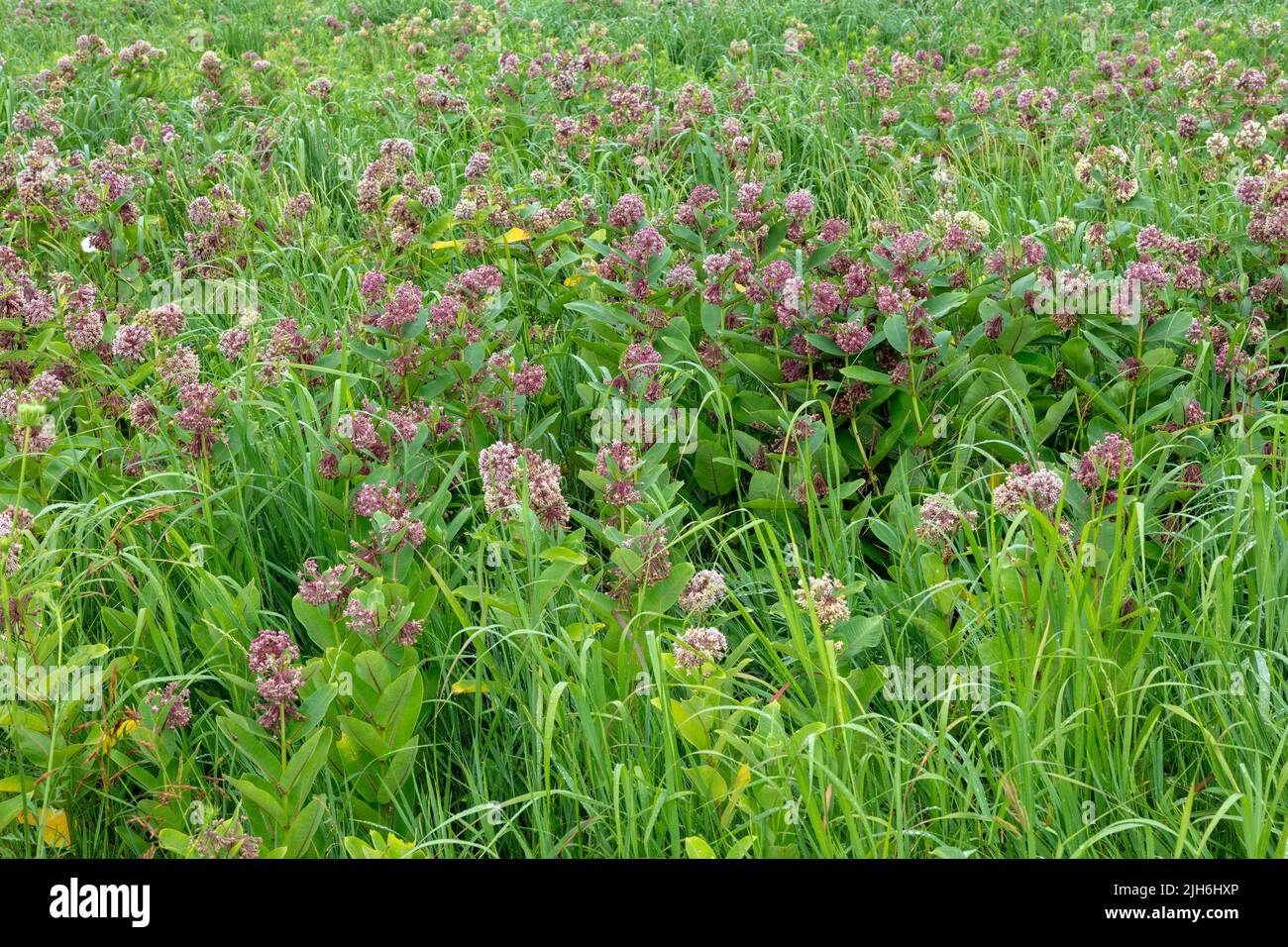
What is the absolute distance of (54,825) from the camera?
2.15m

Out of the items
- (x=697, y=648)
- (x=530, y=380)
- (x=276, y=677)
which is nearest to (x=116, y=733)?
(x=276, y=677)

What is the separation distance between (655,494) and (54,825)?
137 cm

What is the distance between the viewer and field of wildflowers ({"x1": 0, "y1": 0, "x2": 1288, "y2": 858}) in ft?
6.90

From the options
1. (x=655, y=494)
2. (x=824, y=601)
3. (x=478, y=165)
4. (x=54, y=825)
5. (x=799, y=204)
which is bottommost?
(x=54, y=825)

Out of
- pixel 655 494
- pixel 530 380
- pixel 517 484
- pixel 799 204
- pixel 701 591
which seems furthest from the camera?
pixel 799 204

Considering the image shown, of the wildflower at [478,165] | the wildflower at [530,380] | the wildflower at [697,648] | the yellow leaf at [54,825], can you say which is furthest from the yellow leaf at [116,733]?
the wildflower at [478,165]

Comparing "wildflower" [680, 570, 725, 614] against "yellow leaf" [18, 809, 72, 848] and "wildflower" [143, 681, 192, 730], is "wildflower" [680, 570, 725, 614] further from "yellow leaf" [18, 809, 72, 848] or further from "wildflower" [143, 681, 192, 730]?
"yellow leaf" [18, 809, 72, 848]

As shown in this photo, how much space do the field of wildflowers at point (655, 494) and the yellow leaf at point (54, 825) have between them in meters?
0.01

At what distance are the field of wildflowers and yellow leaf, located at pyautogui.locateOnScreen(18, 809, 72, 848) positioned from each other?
1 centimetres

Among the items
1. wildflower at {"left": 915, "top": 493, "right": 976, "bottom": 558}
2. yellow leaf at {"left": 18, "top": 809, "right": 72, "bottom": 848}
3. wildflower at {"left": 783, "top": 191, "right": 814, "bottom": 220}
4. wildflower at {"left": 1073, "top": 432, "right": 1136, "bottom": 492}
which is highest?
wildflower at {"left": 783, "top": 191, "right": 814, "bottom": 220}

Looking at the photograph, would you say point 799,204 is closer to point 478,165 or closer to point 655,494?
point 655,494

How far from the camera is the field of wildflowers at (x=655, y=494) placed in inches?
82.8

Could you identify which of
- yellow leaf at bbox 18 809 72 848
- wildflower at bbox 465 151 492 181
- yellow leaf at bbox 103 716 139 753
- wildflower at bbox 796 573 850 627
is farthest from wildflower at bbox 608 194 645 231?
yellow leaf at bbox 18 809 72 848

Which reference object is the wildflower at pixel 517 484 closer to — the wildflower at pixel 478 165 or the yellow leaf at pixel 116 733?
the yellow leaf at pixel 116 733
